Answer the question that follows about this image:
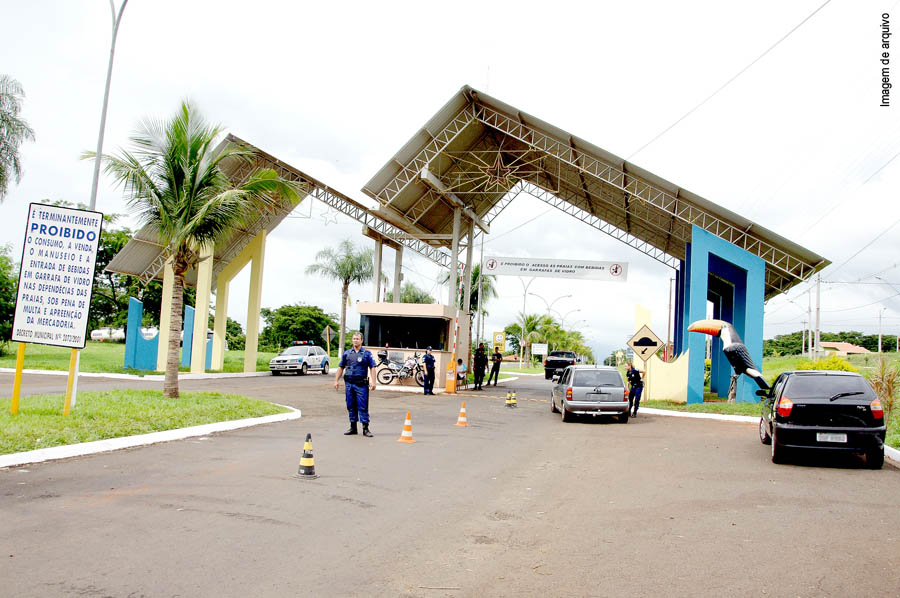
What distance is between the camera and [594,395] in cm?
1809

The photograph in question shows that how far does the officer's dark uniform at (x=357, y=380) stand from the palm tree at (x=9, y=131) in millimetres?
26332

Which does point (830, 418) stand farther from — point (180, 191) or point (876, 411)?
point (180, 191)

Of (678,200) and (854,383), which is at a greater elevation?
(678,200)

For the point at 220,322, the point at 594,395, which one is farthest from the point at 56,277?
the point at 220,322

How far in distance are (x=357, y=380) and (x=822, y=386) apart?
7.59 m

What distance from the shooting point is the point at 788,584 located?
502 centimetres

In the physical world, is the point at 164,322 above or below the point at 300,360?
above

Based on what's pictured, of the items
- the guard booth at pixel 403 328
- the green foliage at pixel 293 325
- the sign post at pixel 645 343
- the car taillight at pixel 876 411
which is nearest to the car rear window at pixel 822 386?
the car taillight at pixel 876 411

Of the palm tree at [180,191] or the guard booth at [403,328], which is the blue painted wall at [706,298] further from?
the palm tree at [180,191]

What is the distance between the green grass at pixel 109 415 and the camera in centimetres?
979

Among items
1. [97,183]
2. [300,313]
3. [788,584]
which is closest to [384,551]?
[788,584]

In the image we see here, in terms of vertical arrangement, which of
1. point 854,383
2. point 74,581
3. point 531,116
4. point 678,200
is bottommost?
point 74,581

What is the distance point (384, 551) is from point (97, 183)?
36.9ft

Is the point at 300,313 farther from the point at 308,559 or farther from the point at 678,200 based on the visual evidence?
the point at 308,559
